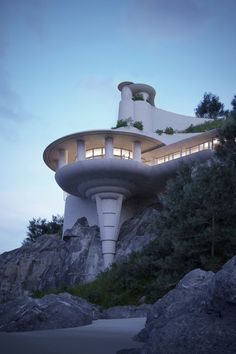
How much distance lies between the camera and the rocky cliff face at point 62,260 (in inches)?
1308

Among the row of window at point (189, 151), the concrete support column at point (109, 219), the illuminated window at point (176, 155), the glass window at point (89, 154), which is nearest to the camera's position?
the row of window at point (189, 151)

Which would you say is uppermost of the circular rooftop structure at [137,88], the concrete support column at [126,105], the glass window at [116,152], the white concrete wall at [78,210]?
the circular rooftop structure at [137,88]

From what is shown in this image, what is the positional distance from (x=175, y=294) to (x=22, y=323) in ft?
13.3

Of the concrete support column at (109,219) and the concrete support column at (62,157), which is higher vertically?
the concrete support column at (62,157)

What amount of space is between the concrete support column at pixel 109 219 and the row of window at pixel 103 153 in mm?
3536

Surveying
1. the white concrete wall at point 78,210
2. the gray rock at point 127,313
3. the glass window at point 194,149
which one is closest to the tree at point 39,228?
the white concrete wall at point 78,210

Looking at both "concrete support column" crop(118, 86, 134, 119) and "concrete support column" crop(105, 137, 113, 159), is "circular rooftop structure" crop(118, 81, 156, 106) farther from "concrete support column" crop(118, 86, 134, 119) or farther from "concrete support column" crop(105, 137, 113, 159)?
"concrete support column" crop(105, 137, 113, 159)

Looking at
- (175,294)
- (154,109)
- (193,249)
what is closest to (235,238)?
(193,249)

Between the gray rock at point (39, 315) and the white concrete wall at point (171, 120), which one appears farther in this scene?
the white concrete wall at point (171, 120)

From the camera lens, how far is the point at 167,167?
31750 millimetres

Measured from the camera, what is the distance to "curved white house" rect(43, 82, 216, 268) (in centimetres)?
3177

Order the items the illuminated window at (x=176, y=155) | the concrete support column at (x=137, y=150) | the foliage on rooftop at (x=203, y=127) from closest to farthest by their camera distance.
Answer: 1. the concrete support column at (x=137, y=150)
2. the illuminated window at (x=176, y=155)
3. the foliage on rooftop at (x=203, y=127)

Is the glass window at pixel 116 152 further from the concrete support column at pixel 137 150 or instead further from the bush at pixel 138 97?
the bush at pixel 138 97

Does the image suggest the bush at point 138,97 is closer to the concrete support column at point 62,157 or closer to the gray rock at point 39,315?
the concrete support column at point 62,157
